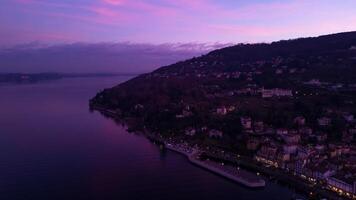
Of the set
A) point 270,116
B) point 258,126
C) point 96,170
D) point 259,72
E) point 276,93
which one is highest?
point 259,72

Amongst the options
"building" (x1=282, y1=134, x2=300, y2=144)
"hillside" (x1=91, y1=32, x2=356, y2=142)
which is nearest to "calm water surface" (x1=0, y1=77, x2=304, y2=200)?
"hillside" (x1=91, y1=32, x2=356, y2=142)

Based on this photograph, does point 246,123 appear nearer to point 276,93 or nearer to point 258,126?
point 258,126

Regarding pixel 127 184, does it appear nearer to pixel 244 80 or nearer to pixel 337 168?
pixel 337 168

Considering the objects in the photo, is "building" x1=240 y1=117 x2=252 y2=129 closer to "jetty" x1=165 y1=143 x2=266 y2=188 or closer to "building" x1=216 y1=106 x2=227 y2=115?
"building" x1=216 y1=106 x2=227 y2=115

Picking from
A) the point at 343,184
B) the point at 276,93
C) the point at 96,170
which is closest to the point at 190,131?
the point at 96,170

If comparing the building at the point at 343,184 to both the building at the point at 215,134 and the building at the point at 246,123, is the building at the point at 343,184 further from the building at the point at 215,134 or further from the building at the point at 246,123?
the building at the point at 246,123

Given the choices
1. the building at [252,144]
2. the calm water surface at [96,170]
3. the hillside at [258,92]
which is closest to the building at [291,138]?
the building at [252,144]

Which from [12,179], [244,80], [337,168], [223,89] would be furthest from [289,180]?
[244,80]
